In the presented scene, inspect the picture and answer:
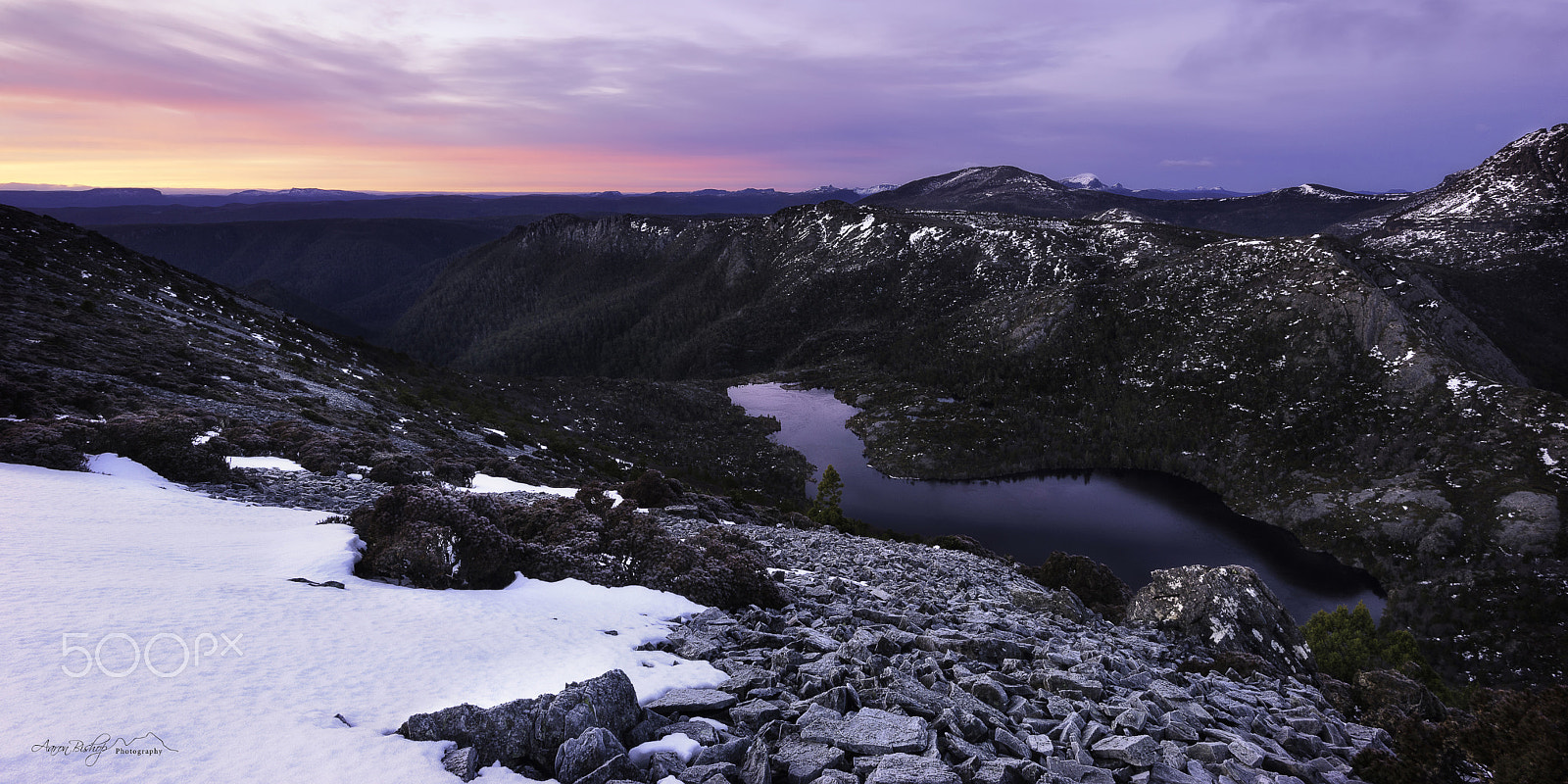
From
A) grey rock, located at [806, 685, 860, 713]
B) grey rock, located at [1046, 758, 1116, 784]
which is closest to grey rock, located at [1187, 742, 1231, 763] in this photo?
grey rock, located at [1046, 758, 1116, 784]

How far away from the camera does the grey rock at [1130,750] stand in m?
8.43

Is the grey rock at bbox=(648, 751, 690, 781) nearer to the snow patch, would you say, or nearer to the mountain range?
the snow patch

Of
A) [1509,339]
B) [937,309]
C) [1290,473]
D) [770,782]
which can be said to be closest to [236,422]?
[770,782]

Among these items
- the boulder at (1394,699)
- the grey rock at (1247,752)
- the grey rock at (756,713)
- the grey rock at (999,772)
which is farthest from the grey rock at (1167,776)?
the boulder at (1394,699)

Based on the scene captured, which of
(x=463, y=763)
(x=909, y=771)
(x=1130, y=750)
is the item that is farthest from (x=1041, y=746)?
(x=463, y=763)

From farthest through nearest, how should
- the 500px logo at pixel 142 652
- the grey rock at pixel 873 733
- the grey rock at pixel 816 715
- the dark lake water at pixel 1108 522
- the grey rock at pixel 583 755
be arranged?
the dark lake water at pixel 1108 522 → the grey rock at pixel 816 715 → the grey rock at pixel 873 733 → the 500px logo at pixel 142 652 → the grey rock at pixel 583 755

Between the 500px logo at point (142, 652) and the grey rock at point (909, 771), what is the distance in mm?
8890

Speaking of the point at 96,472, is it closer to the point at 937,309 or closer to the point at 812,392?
the point at 812,392

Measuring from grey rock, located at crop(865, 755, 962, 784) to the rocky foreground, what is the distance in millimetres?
23

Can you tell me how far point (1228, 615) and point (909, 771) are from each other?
1659 cm

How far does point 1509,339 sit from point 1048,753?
10064 inches

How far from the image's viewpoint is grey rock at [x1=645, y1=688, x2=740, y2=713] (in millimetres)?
9039

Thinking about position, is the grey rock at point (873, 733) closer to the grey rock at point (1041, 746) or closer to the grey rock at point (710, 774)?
the grey rock at point (710, 774)

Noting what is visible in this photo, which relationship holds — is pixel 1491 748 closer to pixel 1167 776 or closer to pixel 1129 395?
pixel 1167 776
